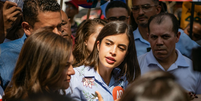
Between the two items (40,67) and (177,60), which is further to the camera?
(177,60)

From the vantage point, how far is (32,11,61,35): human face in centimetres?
245

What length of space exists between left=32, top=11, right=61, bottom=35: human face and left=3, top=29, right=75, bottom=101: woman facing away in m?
0.73

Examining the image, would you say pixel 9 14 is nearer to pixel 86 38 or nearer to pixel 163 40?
pixel 86 38

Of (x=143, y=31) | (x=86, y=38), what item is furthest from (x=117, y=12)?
(x=86, y=38)

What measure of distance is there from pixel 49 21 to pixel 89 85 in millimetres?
805

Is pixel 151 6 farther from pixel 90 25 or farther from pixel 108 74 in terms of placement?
pixel 108 74

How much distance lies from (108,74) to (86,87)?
354 mm

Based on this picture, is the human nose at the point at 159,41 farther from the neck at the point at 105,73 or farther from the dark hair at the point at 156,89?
the dark hair at the point at 156,89

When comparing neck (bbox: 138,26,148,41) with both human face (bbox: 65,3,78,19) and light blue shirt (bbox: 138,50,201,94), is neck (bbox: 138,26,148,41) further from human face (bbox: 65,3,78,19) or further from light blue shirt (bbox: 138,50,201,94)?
human face (bbox: 65,3,78,19)

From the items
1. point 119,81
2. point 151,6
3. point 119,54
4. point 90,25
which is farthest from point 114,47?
point 151,6

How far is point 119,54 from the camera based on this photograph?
2.39 m

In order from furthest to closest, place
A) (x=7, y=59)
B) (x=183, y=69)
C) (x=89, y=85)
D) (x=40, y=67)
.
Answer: (x=183, y=69), (x=89, y=85), (x=7, y=59), (x=40, y=67)

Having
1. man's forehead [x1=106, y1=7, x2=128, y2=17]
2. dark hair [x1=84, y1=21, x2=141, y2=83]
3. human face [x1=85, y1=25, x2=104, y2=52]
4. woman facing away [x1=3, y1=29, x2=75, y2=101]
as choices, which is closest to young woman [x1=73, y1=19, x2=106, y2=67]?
human face [x1=85, y1=25, x2=104, y2=52]

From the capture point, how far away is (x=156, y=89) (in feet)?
3.06
